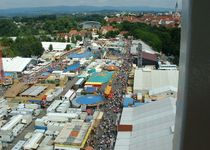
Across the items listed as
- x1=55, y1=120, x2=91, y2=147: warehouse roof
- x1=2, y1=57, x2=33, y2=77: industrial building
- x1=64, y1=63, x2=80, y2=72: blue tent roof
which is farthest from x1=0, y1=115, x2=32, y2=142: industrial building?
x1=64, y1=63, x2=80, y2=72: blue tent roof

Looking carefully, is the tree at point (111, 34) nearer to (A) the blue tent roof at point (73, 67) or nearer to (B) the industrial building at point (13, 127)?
(A) the blue tent roof at point (73, 67)

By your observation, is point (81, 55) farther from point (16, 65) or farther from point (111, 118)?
point (111, 118)

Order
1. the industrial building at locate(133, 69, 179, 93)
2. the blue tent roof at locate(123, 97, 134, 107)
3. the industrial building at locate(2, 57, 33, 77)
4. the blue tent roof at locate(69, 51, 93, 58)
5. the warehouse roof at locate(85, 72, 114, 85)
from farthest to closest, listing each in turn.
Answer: the blue tent roof at locate(69, 51, 93, 58) < the industrial building at locate(2, 57, 33, 77) < the warehouse roof at locate(85, 72, 114, 85) < the industrial building at locate(133, 69, 179, 93) < the blue tent roof at locate(123, 97, 134, 107)

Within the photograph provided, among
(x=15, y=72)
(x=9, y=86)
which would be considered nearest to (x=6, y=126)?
(x=9, y=86)

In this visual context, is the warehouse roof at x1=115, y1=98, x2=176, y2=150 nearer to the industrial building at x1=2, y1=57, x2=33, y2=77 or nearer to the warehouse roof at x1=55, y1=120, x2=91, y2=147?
the warehouse roof at x1=55, y1=120, x2=91, y2=147

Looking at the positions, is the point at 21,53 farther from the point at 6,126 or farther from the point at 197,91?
the point at 197,91

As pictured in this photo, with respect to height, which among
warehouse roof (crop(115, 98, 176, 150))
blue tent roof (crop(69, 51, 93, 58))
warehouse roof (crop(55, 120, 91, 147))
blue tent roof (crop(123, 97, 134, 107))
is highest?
warehouse roof (crop(115, 98, 176, 150))

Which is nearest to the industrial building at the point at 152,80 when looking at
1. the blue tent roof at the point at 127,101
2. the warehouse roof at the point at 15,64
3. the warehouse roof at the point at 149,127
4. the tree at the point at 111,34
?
the blue tent roof at the point at 127,101
